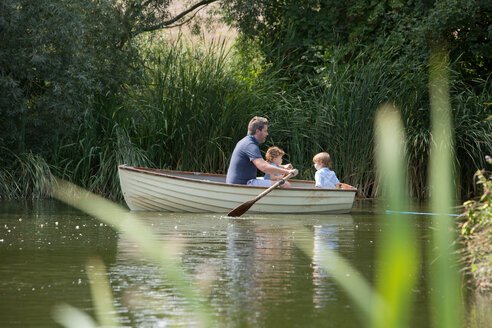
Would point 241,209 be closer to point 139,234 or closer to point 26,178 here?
point 139,234

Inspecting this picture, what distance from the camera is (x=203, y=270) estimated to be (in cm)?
605

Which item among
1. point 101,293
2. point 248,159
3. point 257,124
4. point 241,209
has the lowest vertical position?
point 101,293

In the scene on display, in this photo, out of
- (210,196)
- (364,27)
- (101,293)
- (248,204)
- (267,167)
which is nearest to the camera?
(101,293)

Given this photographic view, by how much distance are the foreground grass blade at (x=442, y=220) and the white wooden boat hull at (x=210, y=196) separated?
5.11 ft

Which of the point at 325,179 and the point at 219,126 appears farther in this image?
the point at 219,126

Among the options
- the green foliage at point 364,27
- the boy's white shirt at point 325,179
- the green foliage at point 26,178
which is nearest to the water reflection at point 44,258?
the green foliage at point 26,178

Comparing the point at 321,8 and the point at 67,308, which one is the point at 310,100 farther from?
the point at 67,308

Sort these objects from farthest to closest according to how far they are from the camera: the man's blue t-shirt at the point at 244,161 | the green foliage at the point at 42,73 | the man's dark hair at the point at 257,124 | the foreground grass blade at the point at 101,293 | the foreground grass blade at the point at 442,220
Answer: the green foliage at the point at 42,73
the man's dark hair at the point at 257,124
the man's blue t-shirt at the point at 244,161
the foreground grass blade at the point at 101,293
the foreground grass blade at the point at 442,220

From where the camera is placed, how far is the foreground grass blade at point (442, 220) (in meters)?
1.75

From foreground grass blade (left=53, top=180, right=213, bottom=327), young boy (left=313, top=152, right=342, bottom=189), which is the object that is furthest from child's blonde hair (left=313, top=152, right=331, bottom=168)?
foreground grass blade (left=53, top=180, right=213, bottom=327)

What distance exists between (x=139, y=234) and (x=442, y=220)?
6205mm

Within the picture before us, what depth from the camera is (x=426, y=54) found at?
55.8 feet

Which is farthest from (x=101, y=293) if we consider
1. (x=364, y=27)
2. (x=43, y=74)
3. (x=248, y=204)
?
(x=364, y=27)

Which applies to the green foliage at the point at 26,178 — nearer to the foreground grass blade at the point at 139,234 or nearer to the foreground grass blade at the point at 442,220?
the foreground grass blade at the point at 139,234
